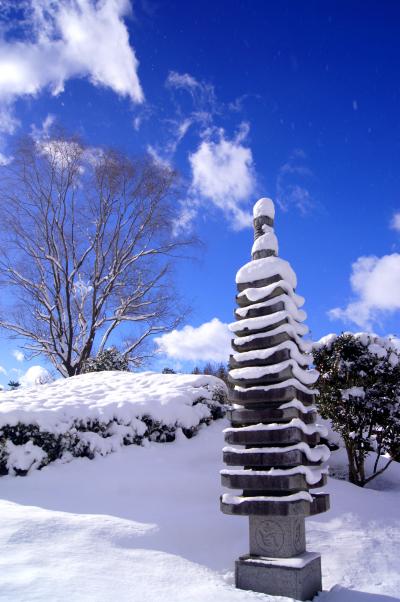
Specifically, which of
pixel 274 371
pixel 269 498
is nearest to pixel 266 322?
pixel 274 371

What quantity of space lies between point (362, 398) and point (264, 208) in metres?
4.39

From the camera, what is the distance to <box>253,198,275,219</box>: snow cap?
6.20 m

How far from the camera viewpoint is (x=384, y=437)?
8.89m

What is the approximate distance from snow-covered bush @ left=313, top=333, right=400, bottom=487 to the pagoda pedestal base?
403 centimetres

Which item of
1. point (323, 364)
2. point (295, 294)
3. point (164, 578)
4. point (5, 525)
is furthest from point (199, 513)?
point (323, 364)

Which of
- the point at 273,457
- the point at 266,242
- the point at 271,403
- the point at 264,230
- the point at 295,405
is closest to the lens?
the point at 273,457

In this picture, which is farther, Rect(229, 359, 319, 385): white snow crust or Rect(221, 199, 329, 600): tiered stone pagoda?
Rect(229, 359, 319, 385): white snow crust

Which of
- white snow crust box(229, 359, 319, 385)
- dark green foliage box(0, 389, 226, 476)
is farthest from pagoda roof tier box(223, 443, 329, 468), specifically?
dark green foliage box(0, 389, 226, 476)

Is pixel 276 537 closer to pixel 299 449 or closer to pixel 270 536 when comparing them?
pixel 270 536

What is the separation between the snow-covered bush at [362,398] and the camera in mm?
8750

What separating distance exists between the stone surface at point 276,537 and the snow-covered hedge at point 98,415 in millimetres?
3497

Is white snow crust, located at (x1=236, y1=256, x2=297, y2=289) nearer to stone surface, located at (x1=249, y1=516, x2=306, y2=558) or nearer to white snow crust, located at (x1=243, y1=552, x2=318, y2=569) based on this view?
stone surface, located at (x1=249, y1=516, x2=306, y2=558)

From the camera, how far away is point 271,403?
17.8 feet

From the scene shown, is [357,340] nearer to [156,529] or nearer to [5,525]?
[156,529]
